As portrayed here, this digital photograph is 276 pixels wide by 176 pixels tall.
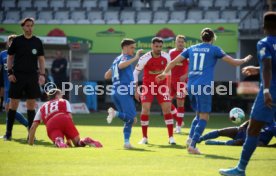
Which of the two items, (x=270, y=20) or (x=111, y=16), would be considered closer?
(x=270, y=20)

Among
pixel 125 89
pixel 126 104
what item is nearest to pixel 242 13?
pixel 125 89

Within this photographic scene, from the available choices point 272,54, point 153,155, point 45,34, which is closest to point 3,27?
point 45,34

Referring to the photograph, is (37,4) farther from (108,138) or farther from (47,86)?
(108,138)

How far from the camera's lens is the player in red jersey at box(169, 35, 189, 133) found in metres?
18.7

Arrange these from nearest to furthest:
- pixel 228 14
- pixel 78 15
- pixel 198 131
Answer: pixel 198 131 → pixel 228 14 → pixel 78 15

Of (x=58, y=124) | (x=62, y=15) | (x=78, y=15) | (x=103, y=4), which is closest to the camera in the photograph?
(x=58, y=124)

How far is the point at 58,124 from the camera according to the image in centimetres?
1361

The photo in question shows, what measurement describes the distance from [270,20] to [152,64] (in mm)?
6875

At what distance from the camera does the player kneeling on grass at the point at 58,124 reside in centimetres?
1362

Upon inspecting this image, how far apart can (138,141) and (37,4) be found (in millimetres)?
20421

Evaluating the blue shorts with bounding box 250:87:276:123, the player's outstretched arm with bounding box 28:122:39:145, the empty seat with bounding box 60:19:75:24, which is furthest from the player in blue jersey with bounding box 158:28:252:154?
the empty seat with bounding box 60:19:75:24

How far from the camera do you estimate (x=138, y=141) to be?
51.7 ft

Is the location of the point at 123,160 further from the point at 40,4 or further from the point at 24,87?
the point at 40,4

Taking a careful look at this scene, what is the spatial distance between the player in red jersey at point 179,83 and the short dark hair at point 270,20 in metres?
9.52
